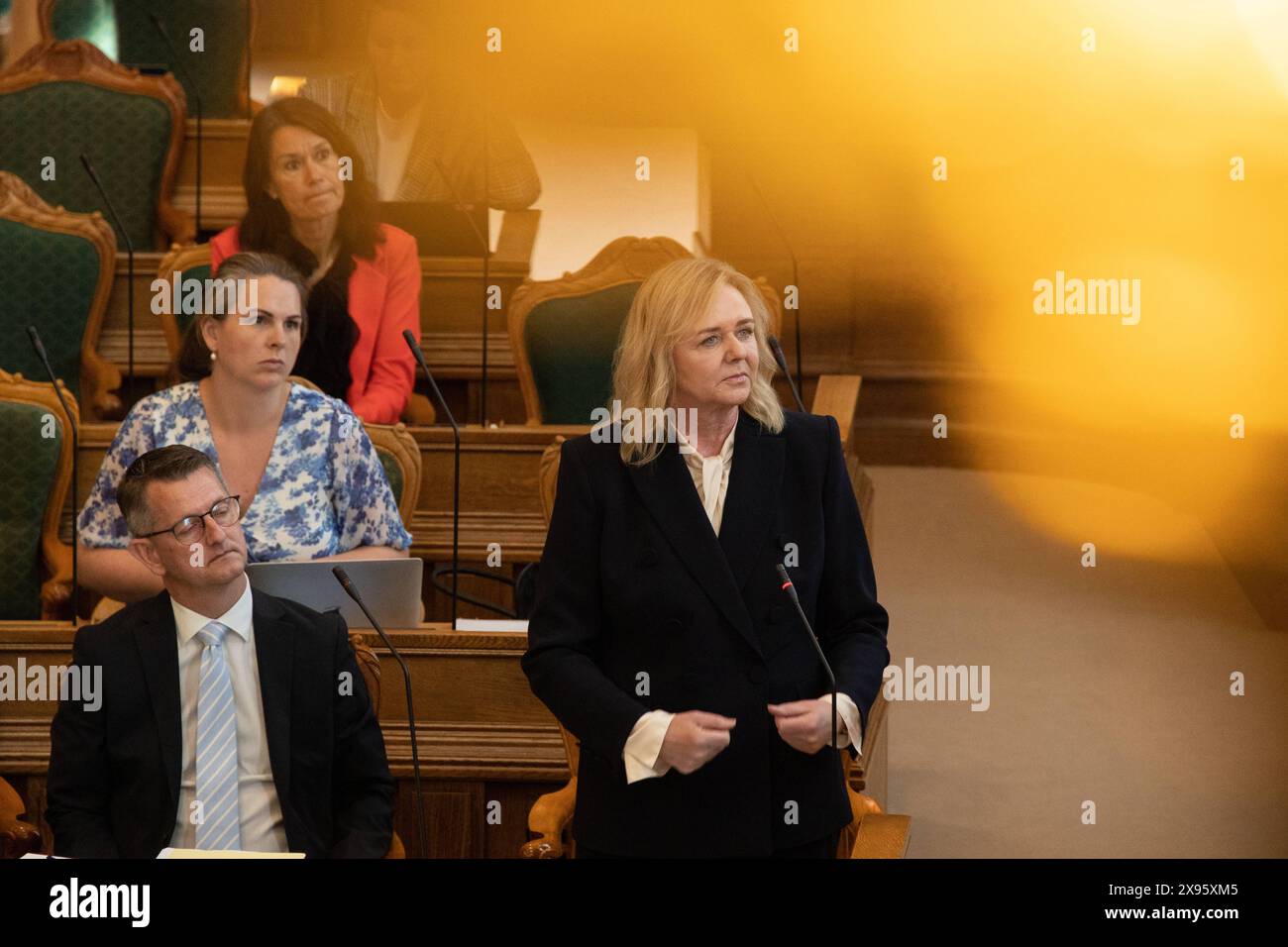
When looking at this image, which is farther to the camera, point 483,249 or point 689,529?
point 483,249

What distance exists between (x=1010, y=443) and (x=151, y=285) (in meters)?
2.89

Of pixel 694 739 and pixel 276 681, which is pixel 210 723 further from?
pixel 694 739

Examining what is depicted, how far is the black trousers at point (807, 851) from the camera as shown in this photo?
6.21 ft

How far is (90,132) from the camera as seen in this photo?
4488 millimetres

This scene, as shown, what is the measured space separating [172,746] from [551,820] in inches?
22.6

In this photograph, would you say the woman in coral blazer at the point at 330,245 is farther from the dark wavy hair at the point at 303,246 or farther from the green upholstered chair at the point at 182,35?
the green upholstered chair at the point at 182,35

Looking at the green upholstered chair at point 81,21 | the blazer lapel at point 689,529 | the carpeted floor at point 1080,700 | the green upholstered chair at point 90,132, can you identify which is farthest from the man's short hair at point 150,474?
the green upholstered chair at point 81,21

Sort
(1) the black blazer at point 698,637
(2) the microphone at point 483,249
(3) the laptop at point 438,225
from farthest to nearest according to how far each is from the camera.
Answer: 1. (3) the laptop at point 438,225
2. (2) the microphone at point 483,249
3. (1) the black blazer at point 698,637

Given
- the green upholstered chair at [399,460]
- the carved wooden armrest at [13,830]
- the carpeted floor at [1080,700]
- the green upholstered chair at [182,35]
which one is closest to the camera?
the carved wooden armrest at [13,830]

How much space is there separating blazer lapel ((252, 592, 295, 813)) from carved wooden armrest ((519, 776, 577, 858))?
44 cm

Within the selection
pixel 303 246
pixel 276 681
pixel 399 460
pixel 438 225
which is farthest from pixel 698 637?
pixel 438 225

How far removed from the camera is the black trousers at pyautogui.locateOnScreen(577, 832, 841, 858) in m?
1.89

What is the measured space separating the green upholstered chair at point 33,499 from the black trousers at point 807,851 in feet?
5.25

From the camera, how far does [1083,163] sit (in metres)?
5.99
